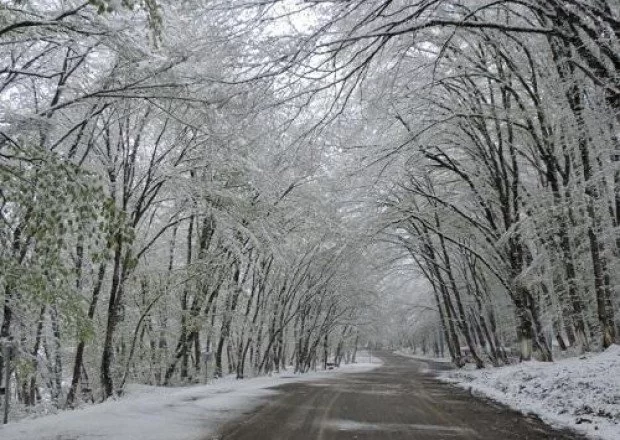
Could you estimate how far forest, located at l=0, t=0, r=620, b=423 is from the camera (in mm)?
7707

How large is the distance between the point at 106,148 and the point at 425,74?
11009mm

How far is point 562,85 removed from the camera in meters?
12.6

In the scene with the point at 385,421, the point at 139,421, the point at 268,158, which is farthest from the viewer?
the point at 268,158

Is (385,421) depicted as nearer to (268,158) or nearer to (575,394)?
(575,394)

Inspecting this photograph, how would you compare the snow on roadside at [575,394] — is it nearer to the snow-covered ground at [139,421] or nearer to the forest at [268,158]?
the forest at [268,158]

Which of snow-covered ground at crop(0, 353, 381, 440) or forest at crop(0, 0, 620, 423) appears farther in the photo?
snow-covered ground at crop(0, 353, 381, 440)

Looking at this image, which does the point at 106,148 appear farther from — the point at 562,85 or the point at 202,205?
the point at 562,85

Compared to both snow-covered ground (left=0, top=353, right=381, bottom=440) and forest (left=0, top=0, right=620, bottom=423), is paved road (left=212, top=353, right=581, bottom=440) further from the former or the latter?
forest (left=0, top=0, right=620, bottom=423)

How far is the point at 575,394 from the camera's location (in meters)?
10.8

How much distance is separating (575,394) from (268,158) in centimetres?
983

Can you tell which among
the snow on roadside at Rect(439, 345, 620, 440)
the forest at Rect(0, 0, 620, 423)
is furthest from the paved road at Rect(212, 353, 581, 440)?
the forest at Rect(0, 0, 620, 423)

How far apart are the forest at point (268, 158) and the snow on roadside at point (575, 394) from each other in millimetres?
2388

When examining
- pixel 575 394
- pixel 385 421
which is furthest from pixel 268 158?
pixel 575 394

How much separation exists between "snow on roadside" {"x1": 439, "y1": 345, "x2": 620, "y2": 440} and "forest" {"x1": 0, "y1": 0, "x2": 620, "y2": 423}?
239 cm
